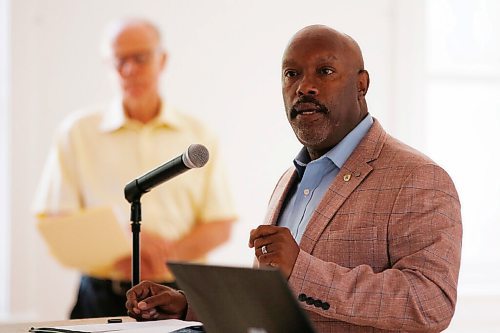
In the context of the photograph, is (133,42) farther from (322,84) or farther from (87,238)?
(322,84)

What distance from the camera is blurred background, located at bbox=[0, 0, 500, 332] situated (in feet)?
14.6

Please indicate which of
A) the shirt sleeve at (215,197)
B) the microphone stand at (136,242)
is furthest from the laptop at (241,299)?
the shirt sleeve at (215,197)

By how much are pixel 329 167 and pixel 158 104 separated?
2.27 metres

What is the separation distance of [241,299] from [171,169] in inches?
28.0

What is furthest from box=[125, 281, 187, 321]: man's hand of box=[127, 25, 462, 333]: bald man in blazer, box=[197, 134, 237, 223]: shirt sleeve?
box=[197, 134, 237, 223]: shirt sleeve

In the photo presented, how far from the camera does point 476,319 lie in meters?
5.16

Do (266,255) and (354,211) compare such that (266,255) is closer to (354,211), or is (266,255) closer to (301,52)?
(354,211)

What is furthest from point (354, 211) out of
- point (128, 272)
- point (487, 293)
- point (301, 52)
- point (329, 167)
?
point (487, 293)

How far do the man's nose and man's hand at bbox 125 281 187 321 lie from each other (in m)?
0.53

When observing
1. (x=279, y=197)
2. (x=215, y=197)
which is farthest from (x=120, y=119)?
(x=279, y=197)

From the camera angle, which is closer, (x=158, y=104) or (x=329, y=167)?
(x=329, y=167)

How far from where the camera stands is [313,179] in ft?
7.49

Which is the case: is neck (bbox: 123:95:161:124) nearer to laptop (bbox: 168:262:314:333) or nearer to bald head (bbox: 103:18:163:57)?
bald head (bbox: 103:18:163:57)

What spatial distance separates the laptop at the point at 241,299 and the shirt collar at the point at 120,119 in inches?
110
